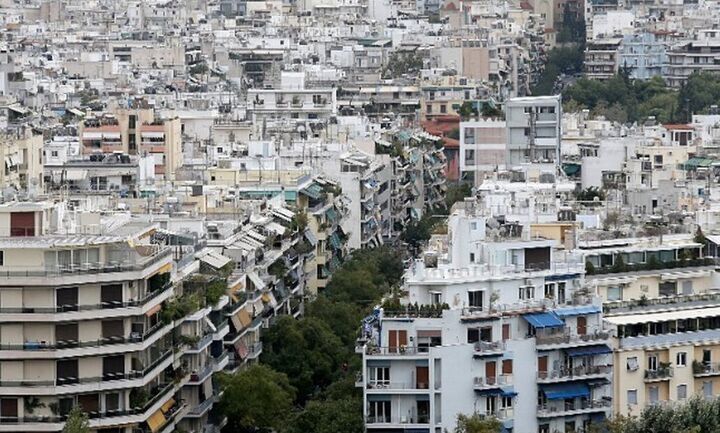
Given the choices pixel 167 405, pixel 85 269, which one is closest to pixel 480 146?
pixel 167 405

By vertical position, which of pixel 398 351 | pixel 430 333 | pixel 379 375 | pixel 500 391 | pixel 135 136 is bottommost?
pixel 500 391

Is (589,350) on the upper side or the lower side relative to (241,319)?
upper

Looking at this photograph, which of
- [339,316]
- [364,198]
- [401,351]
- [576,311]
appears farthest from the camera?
[364,198]

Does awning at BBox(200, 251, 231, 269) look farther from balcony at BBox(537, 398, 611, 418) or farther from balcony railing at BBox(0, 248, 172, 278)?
balcony at BBox(537, 398, 611, 418)

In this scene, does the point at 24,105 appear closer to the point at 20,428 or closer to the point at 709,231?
the point at 709,231

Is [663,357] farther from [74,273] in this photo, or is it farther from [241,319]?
[74,273]

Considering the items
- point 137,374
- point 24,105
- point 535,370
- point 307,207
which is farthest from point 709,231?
point 24,105

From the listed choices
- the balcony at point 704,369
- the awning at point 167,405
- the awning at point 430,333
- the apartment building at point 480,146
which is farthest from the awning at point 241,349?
the apartment building at point 480,146
